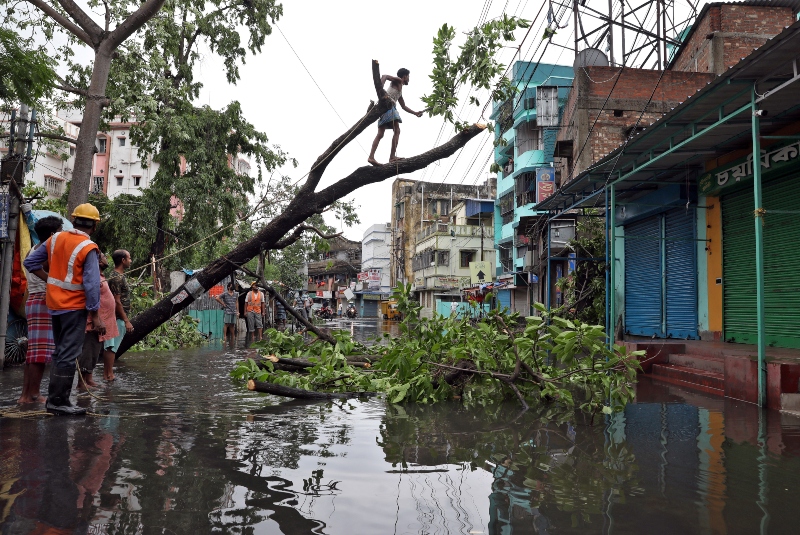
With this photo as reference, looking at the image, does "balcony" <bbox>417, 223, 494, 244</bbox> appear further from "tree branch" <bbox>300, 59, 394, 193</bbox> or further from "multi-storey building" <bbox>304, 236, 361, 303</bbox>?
"tree branch" <bbox>300, 59, 394, 193</bbox>

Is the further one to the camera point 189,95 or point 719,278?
point 189,95

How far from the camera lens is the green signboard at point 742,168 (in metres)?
9.55

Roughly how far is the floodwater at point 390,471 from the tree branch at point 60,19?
7068 mm

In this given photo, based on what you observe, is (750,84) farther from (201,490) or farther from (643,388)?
(201,490)

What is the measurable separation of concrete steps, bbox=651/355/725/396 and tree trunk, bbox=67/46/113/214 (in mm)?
10283

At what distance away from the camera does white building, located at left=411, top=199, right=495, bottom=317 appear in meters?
53.8

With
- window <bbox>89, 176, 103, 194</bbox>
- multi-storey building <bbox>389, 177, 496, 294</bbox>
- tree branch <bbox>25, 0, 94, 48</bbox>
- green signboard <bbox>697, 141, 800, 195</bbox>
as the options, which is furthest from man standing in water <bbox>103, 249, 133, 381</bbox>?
multi-storey building <bbox>389, 177, 496, 294</bbox>

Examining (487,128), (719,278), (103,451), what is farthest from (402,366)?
(719,278)

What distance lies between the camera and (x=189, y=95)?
23.5 meters

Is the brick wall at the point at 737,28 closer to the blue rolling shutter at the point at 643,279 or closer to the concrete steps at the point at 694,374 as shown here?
the blue rolling shutter at the point at 643,279

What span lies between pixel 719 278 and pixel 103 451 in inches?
447

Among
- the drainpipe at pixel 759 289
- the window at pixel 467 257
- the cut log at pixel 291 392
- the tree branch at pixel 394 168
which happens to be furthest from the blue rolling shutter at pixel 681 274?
the window at pixel 467 257

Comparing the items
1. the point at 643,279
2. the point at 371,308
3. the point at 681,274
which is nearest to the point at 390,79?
the point at 681,274

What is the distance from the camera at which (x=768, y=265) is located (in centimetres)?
1048
